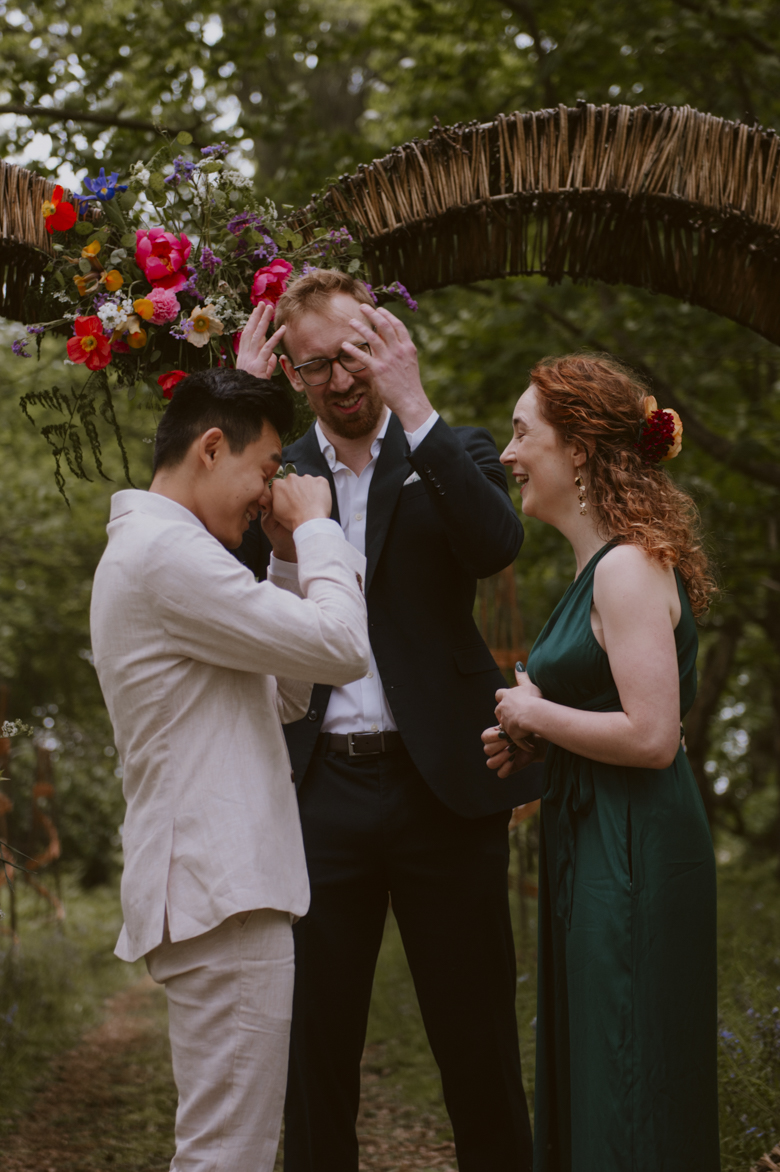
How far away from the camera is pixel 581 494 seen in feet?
7.84

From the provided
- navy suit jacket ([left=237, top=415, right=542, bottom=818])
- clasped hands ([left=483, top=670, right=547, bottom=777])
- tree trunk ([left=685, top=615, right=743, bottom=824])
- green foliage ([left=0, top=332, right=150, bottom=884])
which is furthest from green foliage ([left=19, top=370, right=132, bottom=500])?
green foliage ([left=0, top=332, right=150, bottom=884])

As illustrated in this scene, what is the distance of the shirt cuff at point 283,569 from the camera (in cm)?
224

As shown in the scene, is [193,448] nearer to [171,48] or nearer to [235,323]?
[235,323]

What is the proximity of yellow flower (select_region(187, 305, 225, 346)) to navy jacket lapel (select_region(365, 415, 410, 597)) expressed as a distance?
559 millimetres

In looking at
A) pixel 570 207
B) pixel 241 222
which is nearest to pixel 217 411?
pixel 241 222

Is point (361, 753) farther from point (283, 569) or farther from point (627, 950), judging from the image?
point (627, 950)

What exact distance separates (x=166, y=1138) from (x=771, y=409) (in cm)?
579

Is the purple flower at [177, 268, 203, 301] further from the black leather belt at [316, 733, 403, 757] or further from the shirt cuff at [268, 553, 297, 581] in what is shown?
the black leather belt at [316, 733, 403, 757]

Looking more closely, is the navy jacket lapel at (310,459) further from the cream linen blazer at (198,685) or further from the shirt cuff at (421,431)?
the cream linen blazer at (198,685)

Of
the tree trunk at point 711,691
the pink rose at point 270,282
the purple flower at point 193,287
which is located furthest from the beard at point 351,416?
the tree trunk at point 711,691

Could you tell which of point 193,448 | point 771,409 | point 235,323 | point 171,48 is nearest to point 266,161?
point 171,48

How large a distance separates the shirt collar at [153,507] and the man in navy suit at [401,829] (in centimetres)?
71

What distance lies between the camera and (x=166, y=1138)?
442 cm

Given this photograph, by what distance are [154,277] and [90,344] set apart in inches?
8.1
